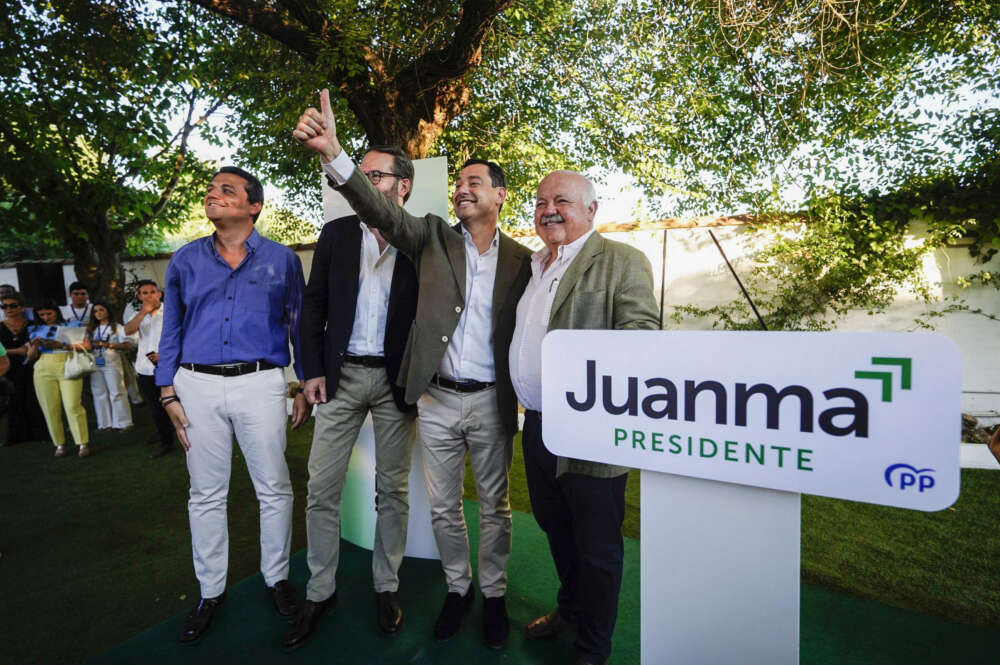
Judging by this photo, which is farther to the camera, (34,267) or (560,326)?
(34,267)

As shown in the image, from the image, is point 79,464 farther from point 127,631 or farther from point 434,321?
point 434,321

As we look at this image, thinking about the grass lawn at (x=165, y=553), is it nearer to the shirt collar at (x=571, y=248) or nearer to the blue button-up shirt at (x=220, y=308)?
the blue button-up shirt at (x=220, y=308)

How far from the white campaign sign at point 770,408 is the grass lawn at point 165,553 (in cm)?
196

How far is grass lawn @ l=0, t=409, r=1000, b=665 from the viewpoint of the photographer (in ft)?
7.61

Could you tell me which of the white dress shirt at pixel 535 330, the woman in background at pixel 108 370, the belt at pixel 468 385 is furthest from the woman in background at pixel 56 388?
the white dress shirt at pixel 535 330

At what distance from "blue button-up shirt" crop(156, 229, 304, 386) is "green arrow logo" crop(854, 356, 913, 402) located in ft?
6.75

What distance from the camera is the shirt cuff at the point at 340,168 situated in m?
1.67

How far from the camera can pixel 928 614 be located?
2268mm

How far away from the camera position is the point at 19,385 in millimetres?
5797

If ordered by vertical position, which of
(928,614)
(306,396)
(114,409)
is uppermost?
(306,396)

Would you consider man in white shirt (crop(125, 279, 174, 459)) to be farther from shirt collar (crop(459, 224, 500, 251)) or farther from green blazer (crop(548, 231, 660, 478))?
green blazer (crop(548, 231, 660, 478))

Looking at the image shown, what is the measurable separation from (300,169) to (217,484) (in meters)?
5.90

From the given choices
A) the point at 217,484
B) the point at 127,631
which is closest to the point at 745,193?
the point at 217,484

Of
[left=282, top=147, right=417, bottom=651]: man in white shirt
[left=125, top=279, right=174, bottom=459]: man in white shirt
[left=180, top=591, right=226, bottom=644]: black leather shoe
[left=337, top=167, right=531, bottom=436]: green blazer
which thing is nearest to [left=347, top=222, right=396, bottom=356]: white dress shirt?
[left=282, top=147, right=417, bottom=651]: man in white shirt
